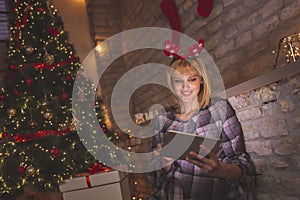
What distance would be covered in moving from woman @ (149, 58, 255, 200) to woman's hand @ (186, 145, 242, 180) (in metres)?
0.01

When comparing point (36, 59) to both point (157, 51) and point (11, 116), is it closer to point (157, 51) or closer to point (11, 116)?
point (11, 116)

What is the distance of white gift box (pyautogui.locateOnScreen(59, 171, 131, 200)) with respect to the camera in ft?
8.45

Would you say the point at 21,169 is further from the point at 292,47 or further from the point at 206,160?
the point at 292,47

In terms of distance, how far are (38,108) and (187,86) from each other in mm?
1598

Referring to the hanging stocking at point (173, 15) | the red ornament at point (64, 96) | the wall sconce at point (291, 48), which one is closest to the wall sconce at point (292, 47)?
the wall sconce at point (291, 48)

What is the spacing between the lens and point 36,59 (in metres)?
2.95

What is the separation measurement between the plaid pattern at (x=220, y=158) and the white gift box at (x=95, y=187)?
31.0 inches

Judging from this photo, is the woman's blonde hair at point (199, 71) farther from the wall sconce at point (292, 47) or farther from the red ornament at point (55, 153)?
the red ornament at point (55, 153)

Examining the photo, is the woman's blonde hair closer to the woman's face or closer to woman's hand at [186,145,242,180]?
the woman's face

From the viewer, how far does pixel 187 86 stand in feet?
6.26

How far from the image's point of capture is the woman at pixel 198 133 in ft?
5.89

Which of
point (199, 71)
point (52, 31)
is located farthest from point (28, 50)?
point (199, 71)

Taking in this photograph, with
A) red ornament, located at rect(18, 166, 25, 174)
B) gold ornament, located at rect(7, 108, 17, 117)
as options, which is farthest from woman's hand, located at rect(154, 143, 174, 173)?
gold ornament, located at rect(7, 108, 17, 117)

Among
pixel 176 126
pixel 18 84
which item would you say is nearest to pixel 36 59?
pixel 18 84
